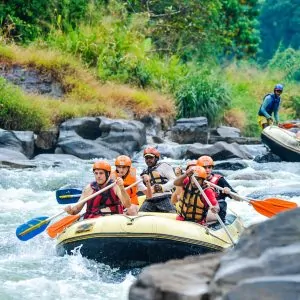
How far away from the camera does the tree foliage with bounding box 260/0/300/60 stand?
150 ft

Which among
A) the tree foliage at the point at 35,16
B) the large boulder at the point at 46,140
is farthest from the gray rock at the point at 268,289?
the tree foliage at the point at 35,16

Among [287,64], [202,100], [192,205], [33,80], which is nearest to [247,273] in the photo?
[192,205]

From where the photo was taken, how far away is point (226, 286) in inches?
68.9

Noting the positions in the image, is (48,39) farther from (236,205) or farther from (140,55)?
(236,205)

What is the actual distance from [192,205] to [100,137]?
8.83 m

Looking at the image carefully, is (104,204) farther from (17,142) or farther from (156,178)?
(17,142)

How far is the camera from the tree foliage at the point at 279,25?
150ft

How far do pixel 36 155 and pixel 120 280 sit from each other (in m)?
8.37

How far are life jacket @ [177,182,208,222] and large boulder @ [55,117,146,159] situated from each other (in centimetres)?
781

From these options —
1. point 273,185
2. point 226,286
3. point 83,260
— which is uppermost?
point 226,286

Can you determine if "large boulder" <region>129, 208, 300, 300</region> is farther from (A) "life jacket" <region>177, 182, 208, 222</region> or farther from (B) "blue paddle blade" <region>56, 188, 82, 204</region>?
(B) "blue paddle blade" <region>56, 188, 82, 204</region>

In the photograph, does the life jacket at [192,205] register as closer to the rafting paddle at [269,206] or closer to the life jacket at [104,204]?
the rafting paddle at [269,206]

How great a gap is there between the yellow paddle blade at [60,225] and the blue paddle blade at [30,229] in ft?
1.27

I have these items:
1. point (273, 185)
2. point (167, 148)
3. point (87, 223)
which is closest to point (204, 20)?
point (167, 148)
